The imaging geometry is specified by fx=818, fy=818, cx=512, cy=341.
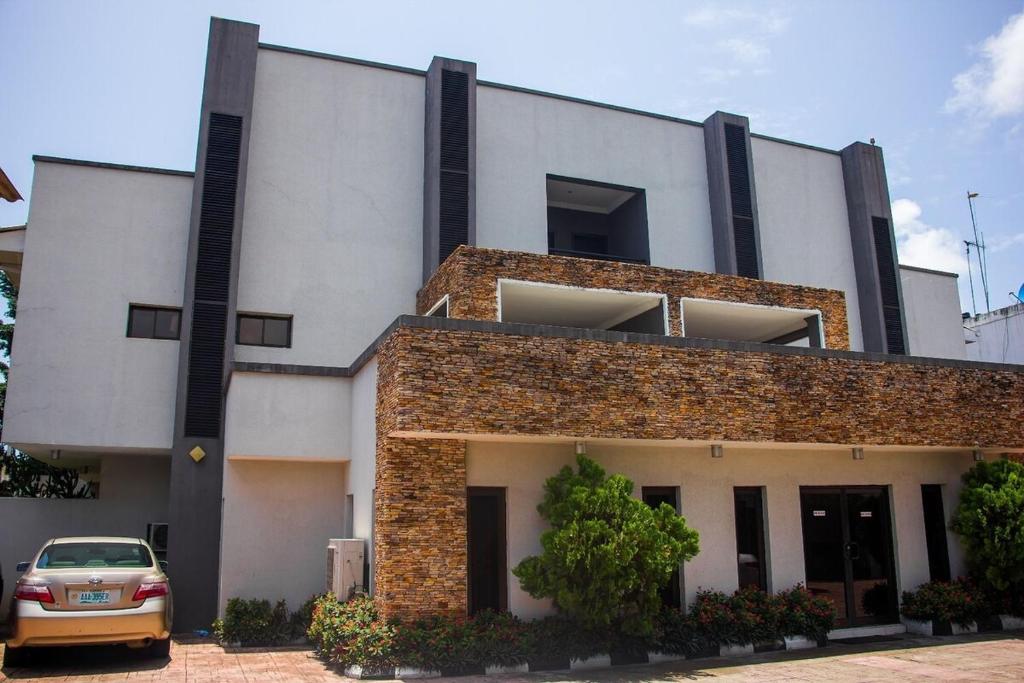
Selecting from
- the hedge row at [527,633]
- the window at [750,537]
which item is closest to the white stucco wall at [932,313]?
the window at [750,537]

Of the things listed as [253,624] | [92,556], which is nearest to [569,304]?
[253,624]

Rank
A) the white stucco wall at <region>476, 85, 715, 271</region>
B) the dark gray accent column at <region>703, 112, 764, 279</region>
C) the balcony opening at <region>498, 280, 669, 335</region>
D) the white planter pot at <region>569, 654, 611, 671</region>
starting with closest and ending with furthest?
the white planter pot at <region>569, 654, 611, 671</region> < the balcony opening at <region>498, 280, 669, 335</region> < the white stucco wall at <region>476, 85, 715, 271</region> < the dark gray accent column at <region>703, 112, 764, 279</region>

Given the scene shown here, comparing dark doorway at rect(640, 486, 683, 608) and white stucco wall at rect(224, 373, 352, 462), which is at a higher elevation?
white stucco wall at rect(224, 373, 352, 462)

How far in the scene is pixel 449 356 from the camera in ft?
36.7

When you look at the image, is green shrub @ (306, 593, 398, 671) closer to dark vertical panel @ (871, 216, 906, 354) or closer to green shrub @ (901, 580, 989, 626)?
green shrub @ (901, 580, 989, 626)

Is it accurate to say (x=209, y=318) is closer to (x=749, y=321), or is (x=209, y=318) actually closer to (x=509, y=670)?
(x=509, y=670)

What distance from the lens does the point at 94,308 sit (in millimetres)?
16266

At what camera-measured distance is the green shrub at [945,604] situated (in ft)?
45.2

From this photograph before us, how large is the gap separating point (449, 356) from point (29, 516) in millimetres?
10831

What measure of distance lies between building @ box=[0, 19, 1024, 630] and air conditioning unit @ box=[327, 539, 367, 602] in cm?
69

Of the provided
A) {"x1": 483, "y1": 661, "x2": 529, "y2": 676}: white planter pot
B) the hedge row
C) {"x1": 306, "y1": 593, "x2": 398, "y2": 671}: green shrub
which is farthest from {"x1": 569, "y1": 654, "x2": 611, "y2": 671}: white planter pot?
{"x1": 306, "y1": 593, "x2": 398, "y2": 671}: green shrub

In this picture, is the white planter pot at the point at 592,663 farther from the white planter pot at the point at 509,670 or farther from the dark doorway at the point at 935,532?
the dark doorway at the point at 935,532

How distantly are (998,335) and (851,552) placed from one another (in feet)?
68.7

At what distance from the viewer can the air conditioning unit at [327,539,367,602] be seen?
12055 mm
